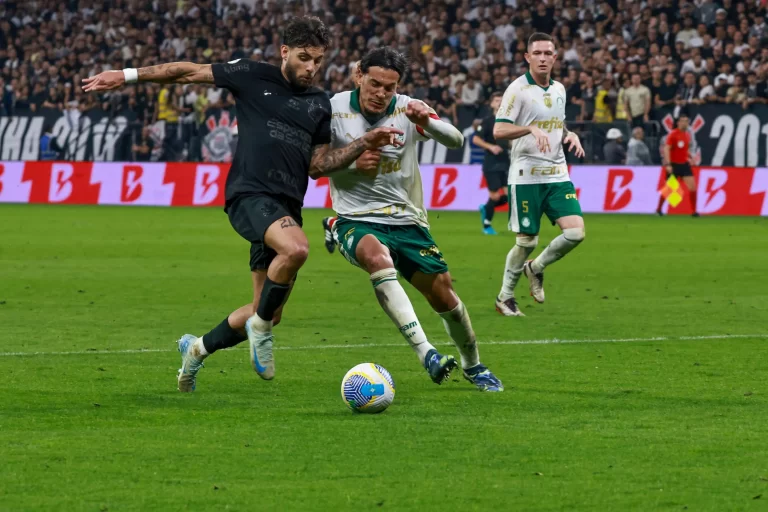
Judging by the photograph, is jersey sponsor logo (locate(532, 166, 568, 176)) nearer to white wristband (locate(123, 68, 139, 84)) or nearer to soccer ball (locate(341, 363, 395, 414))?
white wristband (locate(123, 68, 139, 84))

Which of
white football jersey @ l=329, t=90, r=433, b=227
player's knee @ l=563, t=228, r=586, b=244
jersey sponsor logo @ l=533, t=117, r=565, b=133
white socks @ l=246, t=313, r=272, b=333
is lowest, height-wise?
player's knee @ l=563, t=228, r=586, b=244

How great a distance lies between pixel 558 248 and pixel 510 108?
1.31 m

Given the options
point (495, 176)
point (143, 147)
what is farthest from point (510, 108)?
point (143, 147)

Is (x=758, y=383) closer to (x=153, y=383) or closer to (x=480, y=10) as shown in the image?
(x=153, y=383)

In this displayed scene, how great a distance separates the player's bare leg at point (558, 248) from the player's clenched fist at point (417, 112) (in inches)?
187

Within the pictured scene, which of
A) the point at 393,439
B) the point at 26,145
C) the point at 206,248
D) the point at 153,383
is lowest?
the point at 26,145

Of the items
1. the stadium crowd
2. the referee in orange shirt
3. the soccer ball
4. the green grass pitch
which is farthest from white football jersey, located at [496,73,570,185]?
the stadium crowd

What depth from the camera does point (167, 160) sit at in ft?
110

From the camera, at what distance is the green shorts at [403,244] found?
7.82 meters

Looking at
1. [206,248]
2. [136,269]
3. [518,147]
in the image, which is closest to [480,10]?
[206,248]

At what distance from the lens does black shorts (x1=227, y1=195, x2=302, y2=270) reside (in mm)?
7480

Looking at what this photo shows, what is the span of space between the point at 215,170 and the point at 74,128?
5287 mm

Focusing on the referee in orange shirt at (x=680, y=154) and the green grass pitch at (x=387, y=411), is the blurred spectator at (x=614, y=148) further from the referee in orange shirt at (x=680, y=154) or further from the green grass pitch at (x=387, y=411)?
the green grass pitch at (x=387, y=411)

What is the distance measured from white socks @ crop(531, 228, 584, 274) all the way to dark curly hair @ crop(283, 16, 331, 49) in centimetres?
486
